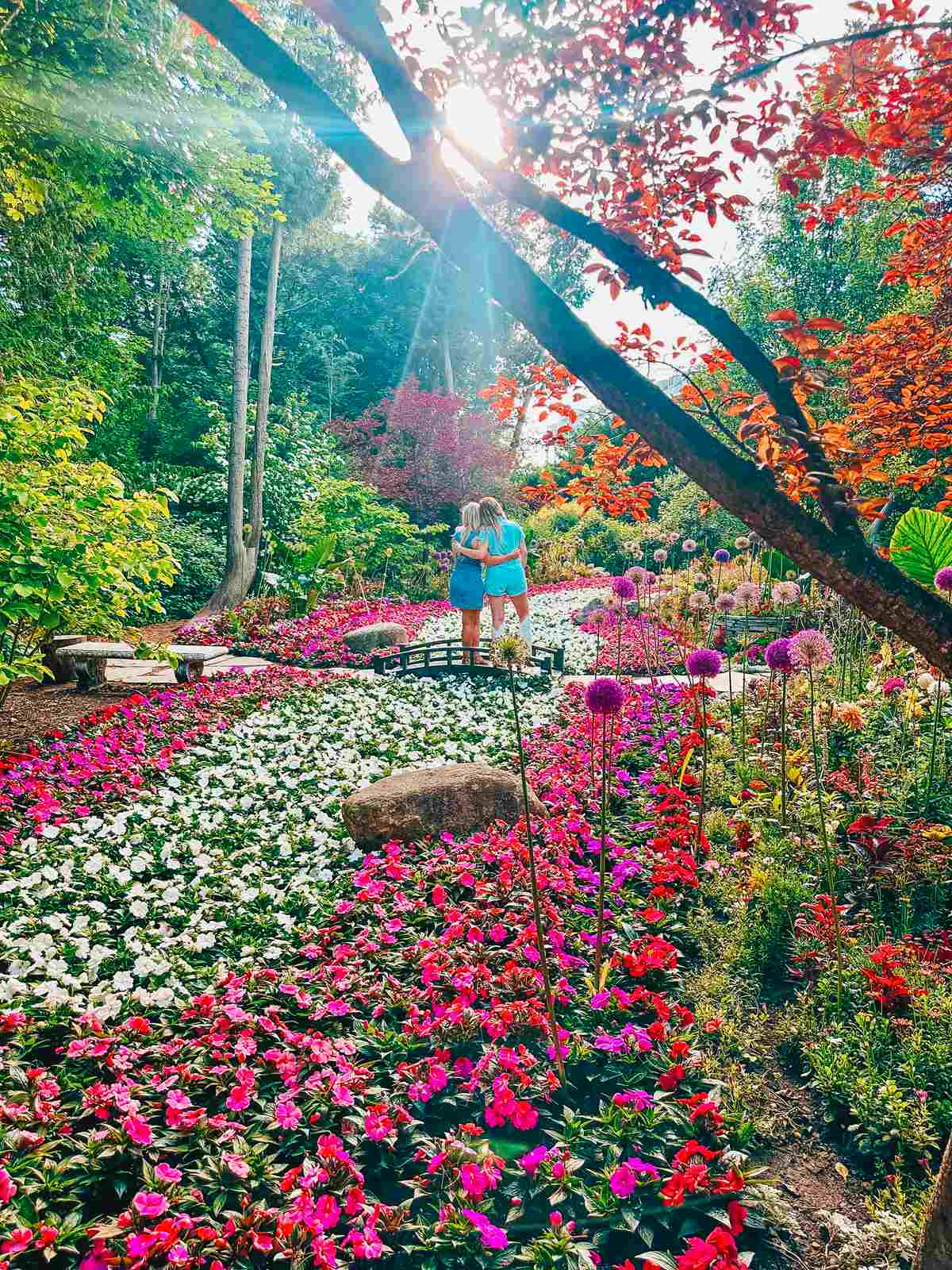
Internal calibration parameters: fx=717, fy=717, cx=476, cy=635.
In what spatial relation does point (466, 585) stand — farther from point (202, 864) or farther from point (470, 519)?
point (202, 864)

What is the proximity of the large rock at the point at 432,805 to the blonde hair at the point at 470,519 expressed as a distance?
10.8 feet

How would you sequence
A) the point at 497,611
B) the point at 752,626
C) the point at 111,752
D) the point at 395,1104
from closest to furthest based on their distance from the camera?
the point at 395,1104
the point at 111,752
the point at 497,611
the point at 752,626

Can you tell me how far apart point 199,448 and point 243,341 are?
10.4ft

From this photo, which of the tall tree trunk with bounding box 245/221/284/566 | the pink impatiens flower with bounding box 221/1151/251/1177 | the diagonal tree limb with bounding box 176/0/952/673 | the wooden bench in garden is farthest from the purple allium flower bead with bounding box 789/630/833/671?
the tall tree trunk with bounding box 245/221/284/566

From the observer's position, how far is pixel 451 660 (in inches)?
274

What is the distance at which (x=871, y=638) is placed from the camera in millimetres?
5715

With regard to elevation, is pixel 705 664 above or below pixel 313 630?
above

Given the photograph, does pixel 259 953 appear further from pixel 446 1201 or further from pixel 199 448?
pixel 199 448

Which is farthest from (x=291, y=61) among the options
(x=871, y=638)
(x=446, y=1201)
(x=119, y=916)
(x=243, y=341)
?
(x=243, y=341)

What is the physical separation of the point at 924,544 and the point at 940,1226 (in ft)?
11.8

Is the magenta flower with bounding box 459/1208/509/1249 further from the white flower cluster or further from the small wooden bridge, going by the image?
the small wooden bridge

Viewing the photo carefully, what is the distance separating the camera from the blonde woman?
21.5ft

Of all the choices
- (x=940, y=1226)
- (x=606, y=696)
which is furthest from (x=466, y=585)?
(x=940, y=1226)

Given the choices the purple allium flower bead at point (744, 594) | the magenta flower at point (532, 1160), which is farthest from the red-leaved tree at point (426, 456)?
the magenta flower at point (532, 1160)
